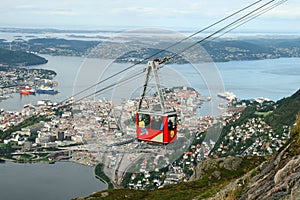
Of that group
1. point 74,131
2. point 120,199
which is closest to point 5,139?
point 74,131

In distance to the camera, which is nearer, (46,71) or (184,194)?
(184,194)

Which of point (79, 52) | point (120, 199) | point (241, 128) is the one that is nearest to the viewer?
point (120, 199)

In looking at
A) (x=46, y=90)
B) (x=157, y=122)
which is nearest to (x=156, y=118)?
(x=157, y=122)

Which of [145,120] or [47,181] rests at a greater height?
[145,120]

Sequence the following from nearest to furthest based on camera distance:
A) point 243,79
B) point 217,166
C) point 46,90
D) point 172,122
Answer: point 172,122 → point 217,166 → point 46,90 → point 243,79

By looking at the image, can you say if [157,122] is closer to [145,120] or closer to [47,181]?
[145,120]

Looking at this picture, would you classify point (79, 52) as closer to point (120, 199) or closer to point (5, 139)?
point (5, 139)

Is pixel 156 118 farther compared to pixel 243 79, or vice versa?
pixel 243 79
